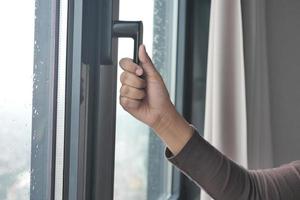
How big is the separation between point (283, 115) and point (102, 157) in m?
1.27

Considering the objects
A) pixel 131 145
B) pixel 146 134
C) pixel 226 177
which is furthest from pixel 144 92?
pixel 146 134

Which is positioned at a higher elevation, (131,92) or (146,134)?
(131,92)

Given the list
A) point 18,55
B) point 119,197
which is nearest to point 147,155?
point 119,197

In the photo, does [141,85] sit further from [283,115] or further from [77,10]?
[283,115]

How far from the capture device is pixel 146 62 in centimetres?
85

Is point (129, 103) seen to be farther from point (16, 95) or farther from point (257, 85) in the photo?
point (257, 85)

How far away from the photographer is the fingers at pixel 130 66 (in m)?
0.82

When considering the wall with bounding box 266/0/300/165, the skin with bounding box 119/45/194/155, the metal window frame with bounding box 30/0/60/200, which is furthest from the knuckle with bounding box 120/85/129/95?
the wall with bounding box 266/0/300/165

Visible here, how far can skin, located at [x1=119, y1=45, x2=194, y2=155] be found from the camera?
84 centimetres

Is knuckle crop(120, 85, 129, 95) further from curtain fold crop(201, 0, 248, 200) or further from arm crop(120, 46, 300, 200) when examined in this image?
curtain fold crop(201, 0, 248, 200)

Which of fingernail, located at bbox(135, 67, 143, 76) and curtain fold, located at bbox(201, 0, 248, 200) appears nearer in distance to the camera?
fingernail, located at bbox(135, 67, 143, 76)

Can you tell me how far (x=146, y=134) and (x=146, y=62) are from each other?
892 mm

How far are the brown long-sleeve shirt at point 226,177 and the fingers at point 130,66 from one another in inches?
9.1

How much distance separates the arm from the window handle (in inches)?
0.9
